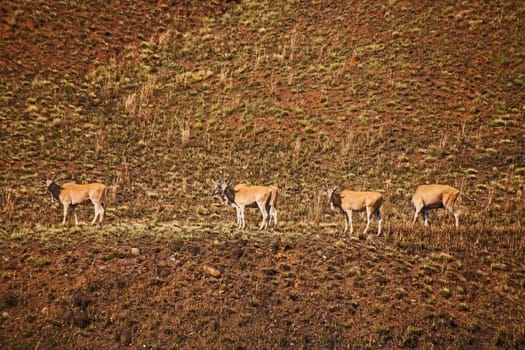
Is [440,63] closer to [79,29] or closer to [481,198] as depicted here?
[481,198]

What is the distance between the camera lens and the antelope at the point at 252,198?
1977cm

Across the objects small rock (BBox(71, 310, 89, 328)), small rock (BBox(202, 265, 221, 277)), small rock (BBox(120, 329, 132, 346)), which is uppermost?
small rock (BBox(202, 265, 221, 277))

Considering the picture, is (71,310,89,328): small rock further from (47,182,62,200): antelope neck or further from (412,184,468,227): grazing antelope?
(412,184,468,227): grazing antelope

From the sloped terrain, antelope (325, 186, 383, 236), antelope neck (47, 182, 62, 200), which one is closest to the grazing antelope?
the sloped terrain

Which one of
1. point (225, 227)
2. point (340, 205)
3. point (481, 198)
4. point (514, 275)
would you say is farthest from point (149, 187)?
point (514, 275)

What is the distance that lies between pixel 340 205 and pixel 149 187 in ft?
43.4

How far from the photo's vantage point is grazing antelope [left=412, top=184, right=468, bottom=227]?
66.2 ft

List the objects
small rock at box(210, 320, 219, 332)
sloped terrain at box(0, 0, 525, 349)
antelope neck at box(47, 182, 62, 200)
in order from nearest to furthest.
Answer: small rock at box(210, 320, 219, 332) < sloped terrain at box(0, 0, 525, 349) < antelope neck at box(47, 182, 62, 200)

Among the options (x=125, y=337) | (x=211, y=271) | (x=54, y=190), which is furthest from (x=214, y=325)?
(x=54, y=190)

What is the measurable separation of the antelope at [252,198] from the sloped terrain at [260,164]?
75cm

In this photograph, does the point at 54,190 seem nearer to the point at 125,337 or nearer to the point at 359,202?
the point at 125,337

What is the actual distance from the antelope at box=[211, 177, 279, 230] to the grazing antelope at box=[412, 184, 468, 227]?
Result: 224 inches

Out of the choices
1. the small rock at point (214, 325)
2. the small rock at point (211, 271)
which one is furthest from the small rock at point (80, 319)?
the small rock at point (211, 271)

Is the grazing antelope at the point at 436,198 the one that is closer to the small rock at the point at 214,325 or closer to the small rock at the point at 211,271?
the small rock at the point at 211,271
